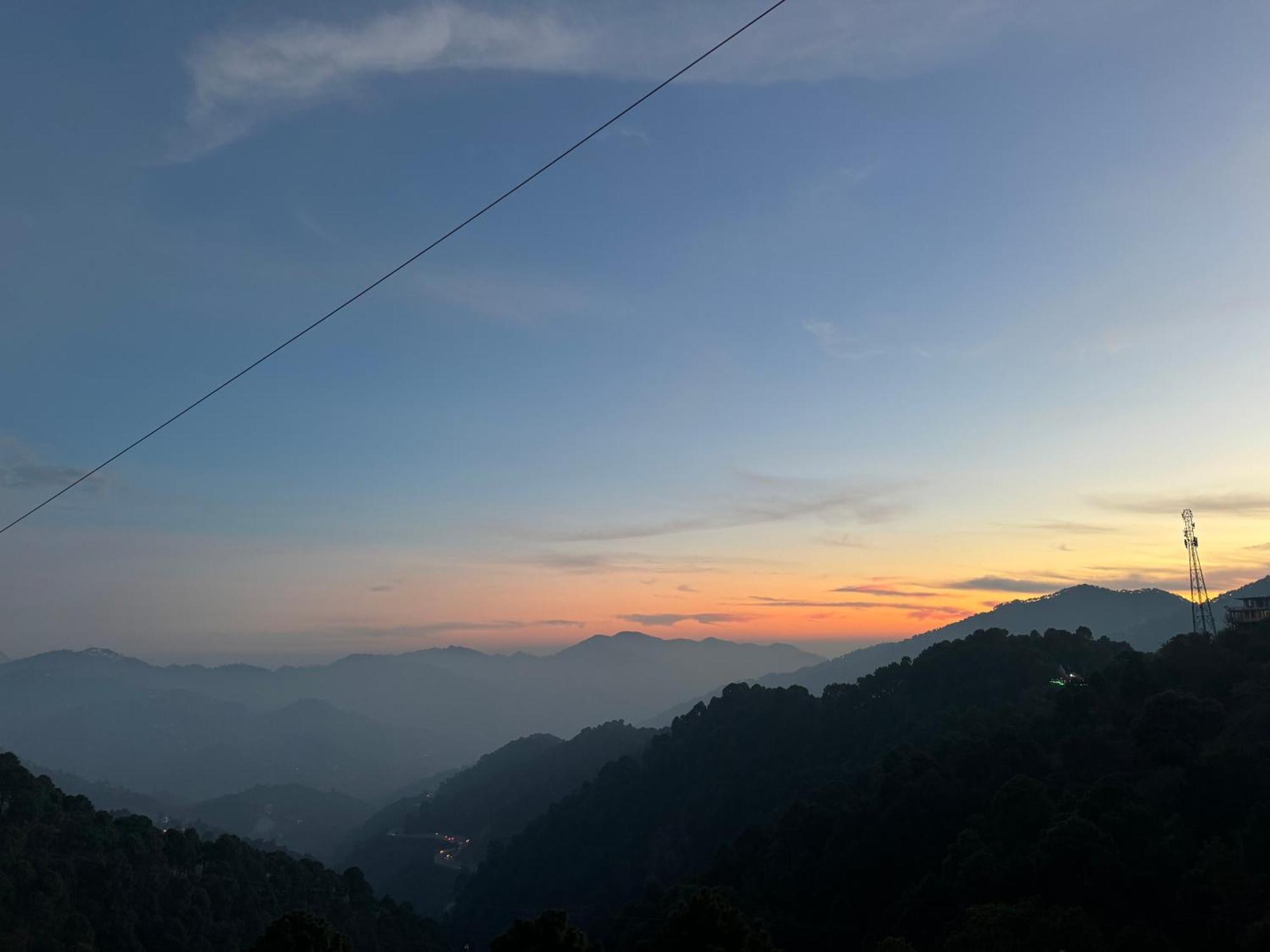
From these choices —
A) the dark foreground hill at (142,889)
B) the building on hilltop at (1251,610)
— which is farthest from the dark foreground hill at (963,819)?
the dark foreground hill at (142,889)

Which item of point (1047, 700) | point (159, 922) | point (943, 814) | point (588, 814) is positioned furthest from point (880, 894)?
point (588, 814)

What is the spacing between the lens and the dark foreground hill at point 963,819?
39.7 metres

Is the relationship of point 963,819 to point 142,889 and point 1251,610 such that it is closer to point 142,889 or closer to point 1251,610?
point 1251,610

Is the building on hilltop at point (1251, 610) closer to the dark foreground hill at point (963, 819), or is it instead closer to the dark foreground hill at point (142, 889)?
the dark foreground hill at point (963, 819)

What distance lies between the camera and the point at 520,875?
132m

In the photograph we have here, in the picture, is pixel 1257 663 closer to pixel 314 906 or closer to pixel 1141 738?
pixel 1141 738

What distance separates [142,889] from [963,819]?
71.9 meters

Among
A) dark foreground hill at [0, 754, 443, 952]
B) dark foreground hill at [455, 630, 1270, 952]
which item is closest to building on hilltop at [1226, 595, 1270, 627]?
dark foreground hill at [455, 630, 1270, 952]

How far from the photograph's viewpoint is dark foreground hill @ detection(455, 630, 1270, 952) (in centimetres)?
3966

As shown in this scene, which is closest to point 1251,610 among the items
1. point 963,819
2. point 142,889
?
point 963,819

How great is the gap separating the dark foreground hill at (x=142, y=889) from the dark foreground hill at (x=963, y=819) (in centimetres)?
2759

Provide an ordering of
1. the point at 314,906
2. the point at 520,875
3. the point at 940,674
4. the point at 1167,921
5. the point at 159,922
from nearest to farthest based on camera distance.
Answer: the point at 1167,921 → the point at 159,922 → the point at 314,906 → the point at 940,674 → the point at 520,875

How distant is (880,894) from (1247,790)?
79.7ft

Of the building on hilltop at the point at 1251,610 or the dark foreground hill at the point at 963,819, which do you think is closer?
the dark foreground hill at the point at 963,819
